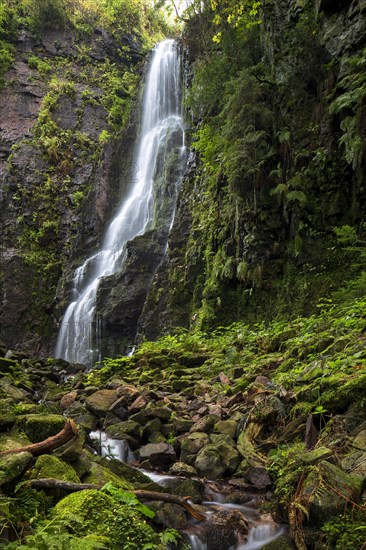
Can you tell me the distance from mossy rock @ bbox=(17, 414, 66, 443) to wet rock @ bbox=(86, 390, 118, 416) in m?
3.01

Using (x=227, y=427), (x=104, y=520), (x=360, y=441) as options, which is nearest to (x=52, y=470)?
(x=104, y=520)

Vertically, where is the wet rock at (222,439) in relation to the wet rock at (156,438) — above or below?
above

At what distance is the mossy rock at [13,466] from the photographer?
2725 mm

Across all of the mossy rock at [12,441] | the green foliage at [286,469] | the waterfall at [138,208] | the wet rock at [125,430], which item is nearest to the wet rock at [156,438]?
the wet rock at [125,430]

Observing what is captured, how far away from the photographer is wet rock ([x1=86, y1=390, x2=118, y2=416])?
6.84m

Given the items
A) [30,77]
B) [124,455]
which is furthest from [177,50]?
[124,455]

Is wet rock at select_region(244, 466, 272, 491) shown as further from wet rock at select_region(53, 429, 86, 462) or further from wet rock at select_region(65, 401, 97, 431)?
wet rock at select_region(65, 401, 97, 431)

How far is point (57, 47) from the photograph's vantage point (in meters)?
30.3

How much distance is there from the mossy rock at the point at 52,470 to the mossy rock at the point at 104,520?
1.26 ft

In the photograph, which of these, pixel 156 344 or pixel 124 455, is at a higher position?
pixel 156 344

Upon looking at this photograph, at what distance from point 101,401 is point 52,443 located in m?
3.71

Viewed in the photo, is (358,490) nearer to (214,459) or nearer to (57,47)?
(214,459)

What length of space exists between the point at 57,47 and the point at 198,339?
2806 centimetres

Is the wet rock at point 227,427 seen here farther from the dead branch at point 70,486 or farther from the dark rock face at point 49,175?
the dark rock face at point 49,175
